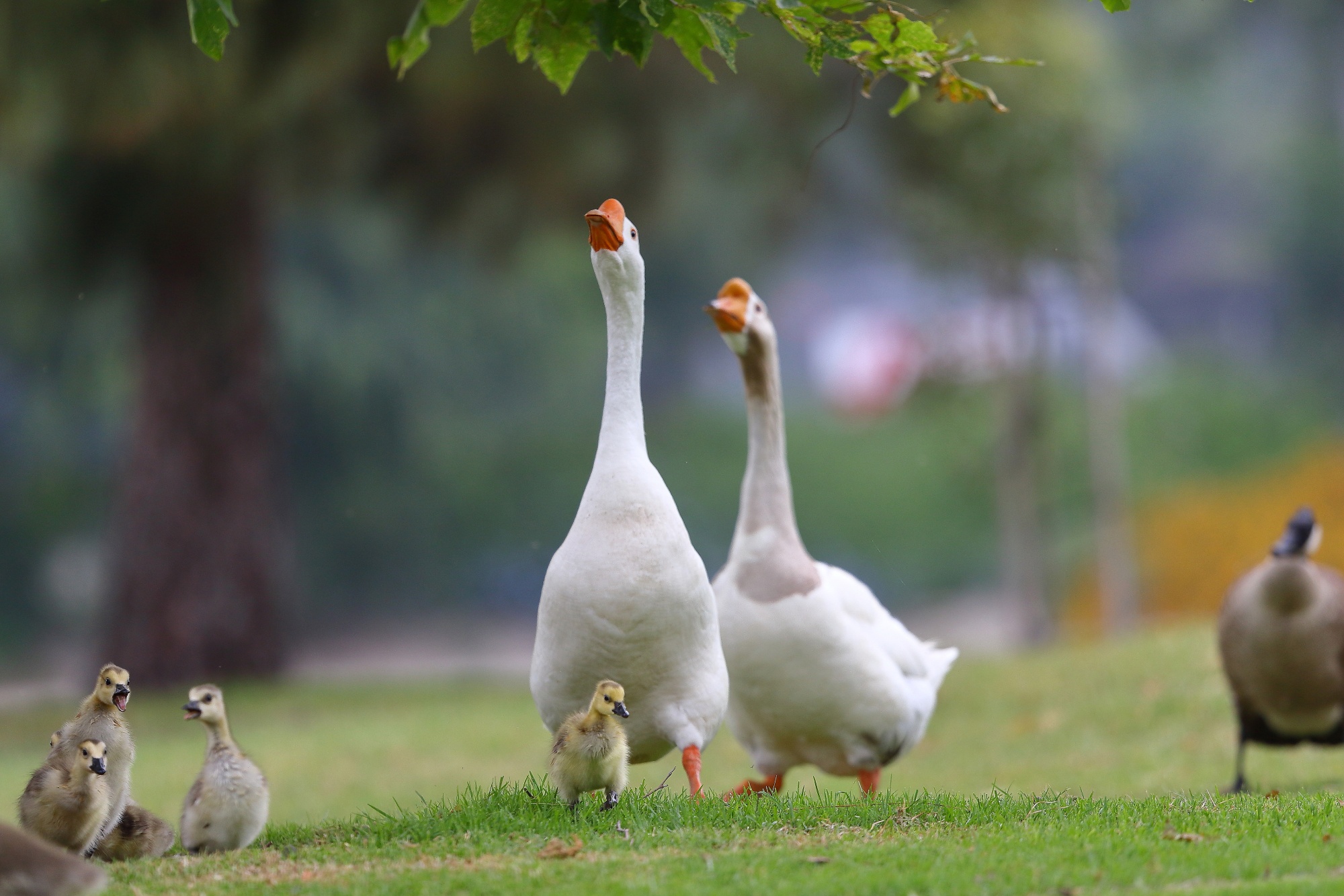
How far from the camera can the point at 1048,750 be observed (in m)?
10.2

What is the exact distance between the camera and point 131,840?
504 centimetres

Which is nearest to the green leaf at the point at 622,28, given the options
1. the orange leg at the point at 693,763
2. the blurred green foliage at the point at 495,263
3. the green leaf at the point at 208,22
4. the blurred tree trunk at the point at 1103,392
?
the green leaf at the point at 208,22

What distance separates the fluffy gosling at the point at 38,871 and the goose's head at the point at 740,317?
3.55m

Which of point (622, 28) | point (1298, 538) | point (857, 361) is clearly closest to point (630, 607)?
point (622, 28)

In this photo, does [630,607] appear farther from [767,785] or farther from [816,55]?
[816,55]

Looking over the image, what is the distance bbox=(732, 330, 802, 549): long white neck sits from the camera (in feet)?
21.6

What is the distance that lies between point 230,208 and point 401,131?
2.17 metres

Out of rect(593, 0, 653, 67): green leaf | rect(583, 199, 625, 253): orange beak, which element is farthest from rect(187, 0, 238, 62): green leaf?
rect(583, 199, 625, 253): orange beak

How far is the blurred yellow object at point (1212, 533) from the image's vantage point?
20141mm

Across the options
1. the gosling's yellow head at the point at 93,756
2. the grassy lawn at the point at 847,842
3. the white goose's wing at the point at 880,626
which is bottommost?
the grassy lawn at the point at 847,842

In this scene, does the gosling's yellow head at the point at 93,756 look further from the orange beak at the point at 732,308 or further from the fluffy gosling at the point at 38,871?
the orange beak at the point at 732,308

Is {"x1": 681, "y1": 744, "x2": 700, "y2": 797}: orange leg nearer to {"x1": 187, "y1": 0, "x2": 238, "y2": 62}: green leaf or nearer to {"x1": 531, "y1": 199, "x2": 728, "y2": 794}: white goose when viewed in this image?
{"x1": 531, "y1": 199, "x2": 728, "y2": 794}: white goose

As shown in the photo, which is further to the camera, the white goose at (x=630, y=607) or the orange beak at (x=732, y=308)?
the orange beak at (x=732, y=308)

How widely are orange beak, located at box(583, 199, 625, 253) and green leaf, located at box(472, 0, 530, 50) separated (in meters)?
0.77
